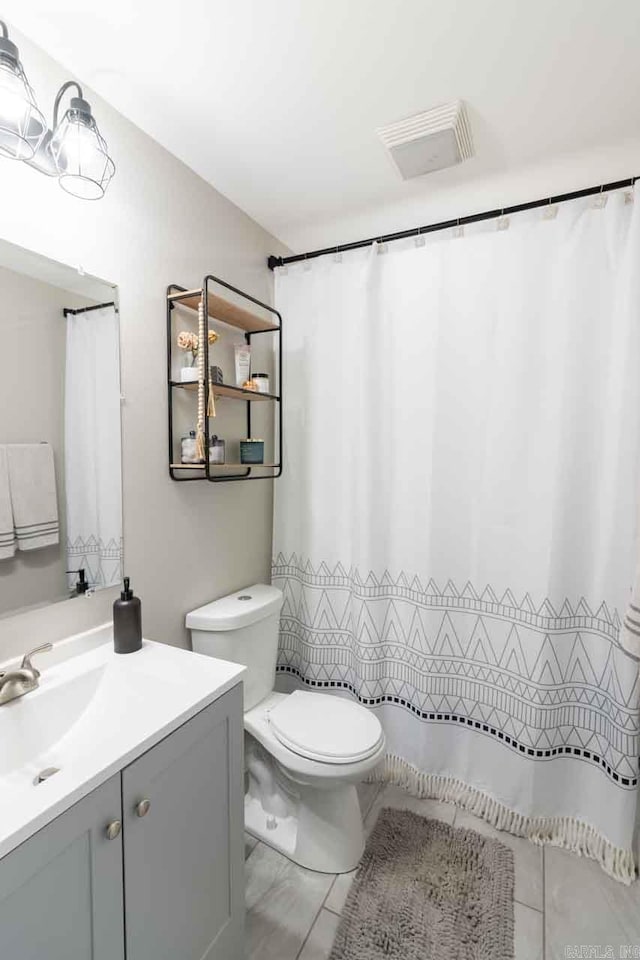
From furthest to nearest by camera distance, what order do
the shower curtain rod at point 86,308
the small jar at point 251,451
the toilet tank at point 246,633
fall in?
the small jar at point 251,451 → the toilet tank at point 246,633 → the shower curtain rod at point 86,308

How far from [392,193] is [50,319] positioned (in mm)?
1309

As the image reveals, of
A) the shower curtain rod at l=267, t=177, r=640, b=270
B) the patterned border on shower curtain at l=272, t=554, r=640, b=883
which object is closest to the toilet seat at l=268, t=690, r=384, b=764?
the patterned border on shower curtain at l=272, t=554, r=640, b=883

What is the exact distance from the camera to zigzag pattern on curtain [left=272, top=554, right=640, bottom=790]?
149cm

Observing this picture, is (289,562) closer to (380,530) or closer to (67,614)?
(380,530)

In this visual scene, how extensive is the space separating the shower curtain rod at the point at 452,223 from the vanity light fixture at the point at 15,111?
107 cm

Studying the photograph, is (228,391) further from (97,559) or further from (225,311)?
(97,559)

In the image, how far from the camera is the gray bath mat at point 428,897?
4.04 ft

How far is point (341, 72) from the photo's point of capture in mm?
1185

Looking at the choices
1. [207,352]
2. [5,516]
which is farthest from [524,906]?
[207,352]

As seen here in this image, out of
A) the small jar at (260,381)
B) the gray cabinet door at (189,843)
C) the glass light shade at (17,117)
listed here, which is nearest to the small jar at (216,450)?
the small jar at (260,381)

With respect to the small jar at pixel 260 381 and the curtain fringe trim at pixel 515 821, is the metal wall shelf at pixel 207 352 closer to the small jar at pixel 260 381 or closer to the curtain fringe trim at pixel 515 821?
the small jar at pixel 260 381

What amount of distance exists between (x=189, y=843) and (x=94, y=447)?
0.98 m

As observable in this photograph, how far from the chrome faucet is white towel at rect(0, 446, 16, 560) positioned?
247mm

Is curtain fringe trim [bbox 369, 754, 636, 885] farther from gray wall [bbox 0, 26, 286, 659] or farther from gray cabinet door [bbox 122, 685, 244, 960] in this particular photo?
gray wall [bbox 0, 26, 286, 659]
